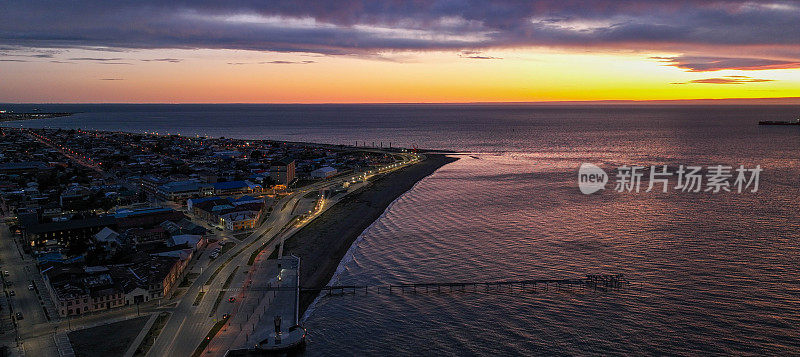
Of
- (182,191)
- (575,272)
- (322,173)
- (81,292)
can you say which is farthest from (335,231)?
(322,173)

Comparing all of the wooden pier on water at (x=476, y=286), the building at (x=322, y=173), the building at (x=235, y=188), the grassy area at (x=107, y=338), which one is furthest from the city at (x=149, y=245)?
the wooden pier on water at (x=476, y=286)

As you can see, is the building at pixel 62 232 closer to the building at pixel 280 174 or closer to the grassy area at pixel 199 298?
the grassy area at pixel 199 298


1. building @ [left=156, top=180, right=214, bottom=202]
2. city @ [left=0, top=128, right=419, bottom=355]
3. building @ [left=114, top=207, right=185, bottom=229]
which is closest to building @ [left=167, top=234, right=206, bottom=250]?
city @ [left=0, top=128, right=419, bottom=355]

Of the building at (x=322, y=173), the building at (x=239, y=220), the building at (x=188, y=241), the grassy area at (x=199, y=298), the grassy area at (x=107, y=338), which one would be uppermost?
the building at (x=322, y=173)

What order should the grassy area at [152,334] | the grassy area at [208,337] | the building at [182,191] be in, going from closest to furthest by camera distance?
1. the grassy area at [152,334]
2. the grassy area at [208,337]
3. the building at [182,191]

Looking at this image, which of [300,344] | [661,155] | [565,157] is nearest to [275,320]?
[300,344]

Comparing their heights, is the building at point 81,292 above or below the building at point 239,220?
below

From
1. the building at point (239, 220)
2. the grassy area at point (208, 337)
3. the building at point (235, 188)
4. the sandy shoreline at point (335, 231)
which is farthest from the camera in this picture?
the building at point (235, 188)

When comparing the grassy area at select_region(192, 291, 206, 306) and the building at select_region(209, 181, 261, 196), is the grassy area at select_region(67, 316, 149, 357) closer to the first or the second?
the grassy area at select_region(192, 291, 206, 306)
